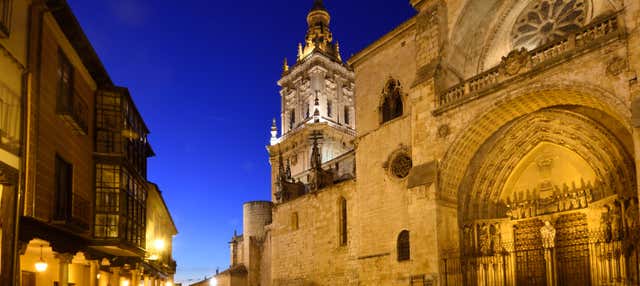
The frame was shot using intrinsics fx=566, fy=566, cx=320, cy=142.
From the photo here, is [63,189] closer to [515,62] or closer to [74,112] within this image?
[74,112]

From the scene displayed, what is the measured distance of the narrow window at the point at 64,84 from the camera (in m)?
11.8

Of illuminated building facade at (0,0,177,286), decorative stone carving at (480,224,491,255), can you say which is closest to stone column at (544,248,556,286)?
decorative stone carving at (480,224,491,255)

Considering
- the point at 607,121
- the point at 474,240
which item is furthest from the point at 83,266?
the point at 607,121

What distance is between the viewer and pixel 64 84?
483 inches

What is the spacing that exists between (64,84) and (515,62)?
35.6 ft

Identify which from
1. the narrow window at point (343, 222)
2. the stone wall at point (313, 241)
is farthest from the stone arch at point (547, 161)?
the narrow window at point (343, 222)

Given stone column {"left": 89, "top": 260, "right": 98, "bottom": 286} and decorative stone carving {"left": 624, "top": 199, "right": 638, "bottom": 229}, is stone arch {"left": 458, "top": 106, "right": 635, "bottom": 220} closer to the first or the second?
decorative stone carving {"left": 624, "top": 199, "right": 638, "bottom": 229}

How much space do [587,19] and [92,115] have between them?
43.9 feet

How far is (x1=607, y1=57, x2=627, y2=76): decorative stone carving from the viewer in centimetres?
1205

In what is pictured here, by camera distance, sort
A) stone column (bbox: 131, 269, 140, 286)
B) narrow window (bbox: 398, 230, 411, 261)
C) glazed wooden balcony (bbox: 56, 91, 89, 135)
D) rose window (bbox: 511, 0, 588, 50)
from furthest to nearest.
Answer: narrow window (bbox: 398, 230, 411, 261)
stone column (bbox: 131, 269, 140, 286)
rose window (bbox: 511, 0, 588, 50)
glazed wooden balcony (bbox: 56, 91, 89, 135)

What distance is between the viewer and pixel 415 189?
1655 cm

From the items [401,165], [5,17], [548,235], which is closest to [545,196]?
[548,235]

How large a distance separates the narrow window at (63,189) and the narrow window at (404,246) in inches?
401

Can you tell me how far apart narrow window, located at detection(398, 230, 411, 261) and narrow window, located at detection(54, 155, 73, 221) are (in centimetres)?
1020
